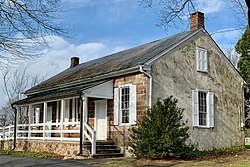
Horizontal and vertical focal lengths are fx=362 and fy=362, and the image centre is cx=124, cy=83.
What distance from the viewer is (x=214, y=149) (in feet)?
62.5

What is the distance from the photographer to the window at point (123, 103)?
17.2 m

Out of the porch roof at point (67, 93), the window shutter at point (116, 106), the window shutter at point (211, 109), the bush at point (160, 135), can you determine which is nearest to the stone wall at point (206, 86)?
the window shutter at point (211, 109)

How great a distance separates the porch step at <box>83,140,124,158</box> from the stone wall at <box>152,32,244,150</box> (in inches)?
118

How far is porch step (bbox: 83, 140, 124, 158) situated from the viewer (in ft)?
53.7

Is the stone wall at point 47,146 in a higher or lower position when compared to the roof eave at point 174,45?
lower

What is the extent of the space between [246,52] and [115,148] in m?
15.7

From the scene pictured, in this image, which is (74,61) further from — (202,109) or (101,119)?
(202,109)

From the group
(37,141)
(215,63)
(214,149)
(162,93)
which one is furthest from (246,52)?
(37,141)

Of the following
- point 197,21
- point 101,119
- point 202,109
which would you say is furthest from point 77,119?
point 197,21

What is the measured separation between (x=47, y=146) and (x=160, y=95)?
6.87 meters

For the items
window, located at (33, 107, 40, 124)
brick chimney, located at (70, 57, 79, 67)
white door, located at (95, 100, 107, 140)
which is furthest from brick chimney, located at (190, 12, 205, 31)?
brick chimney, located at (70, 57, 79, 67)

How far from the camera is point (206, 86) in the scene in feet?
64.0

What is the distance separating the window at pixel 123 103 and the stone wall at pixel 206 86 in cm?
117

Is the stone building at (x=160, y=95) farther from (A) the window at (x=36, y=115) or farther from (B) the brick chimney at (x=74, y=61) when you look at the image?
(B) the brick chimney at (x=74, y=61)
